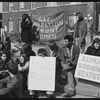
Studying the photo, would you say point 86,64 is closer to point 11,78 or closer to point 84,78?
point 84,78

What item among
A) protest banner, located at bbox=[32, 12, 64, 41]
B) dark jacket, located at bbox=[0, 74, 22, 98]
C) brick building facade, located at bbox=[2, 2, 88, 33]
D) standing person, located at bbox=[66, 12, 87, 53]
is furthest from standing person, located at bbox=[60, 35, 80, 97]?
brick building facade, located at bbox=[2, 2, 88, 33]

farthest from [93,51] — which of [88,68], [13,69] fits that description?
[13,69]

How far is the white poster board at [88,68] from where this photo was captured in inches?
222

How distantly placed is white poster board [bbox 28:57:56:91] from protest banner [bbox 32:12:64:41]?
438 centimetres

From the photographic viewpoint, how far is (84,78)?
5715 mm

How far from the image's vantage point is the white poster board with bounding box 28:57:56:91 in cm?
545

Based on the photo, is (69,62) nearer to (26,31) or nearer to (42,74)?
(42,74)

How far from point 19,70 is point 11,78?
0.26 metres

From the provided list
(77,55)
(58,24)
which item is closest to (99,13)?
(58,24)

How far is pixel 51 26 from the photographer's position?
1013 centimetres

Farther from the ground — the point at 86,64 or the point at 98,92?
the point at 86,64

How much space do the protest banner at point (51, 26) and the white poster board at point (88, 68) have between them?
4.20 metres

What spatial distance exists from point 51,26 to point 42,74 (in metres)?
4.82

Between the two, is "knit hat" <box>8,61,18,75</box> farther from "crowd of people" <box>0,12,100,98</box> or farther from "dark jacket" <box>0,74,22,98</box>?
"dark jacket" <box>0,74,22,98</box>
